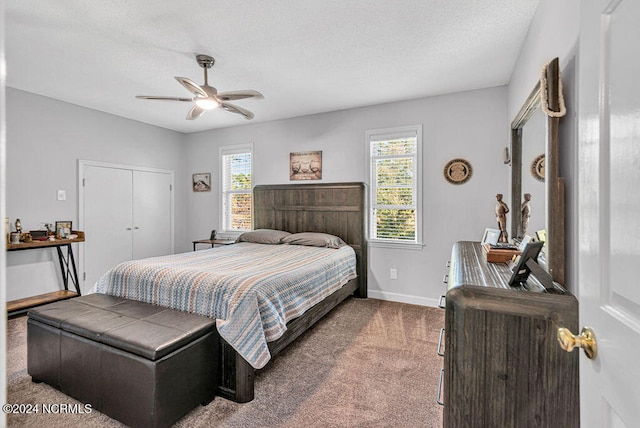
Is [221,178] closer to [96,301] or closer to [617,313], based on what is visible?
[96,301]

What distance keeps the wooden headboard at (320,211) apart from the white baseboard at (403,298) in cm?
15

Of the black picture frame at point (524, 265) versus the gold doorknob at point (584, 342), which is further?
the black picture frame at point (524, 265)

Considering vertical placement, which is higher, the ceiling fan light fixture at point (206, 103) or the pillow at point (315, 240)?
the ceiling fan light fixture at point (206, 103)

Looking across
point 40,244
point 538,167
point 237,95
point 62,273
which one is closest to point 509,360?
point 538,167

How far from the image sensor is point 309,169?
4465 mm

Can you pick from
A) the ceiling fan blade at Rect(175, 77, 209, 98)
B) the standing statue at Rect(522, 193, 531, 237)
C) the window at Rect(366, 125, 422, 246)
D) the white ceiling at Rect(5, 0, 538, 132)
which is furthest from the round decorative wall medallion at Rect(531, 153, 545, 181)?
the ceiling fan blade at Rect(175, 77, 209, 98)

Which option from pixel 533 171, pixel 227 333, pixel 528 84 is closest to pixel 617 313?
pixel 533 171

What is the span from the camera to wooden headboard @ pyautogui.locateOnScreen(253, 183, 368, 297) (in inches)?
160

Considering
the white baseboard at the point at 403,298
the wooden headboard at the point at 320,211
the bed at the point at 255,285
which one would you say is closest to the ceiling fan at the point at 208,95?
the bed at the point at 255,285

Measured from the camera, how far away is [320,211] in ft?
14.2

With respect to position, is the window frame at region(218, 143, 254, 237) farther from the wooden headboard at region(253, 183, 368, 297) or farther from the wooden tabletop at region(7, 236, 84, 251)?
the wooden tabletop at region(7, 236, 84, 251)

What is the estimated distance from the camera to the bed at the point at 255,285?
6.48ft

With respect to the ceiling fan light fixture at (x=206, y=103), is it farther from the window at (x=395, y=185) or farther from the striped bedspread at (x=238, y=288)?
the window at (x=395, y=185)

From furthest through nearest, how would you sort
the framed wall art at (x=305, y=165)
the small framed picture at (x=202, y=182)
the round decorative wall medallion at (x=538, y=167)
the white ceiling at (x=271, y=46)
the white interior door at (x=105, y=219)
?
1. the small framed picture at (x=202, y=182)
2. the framed wall art at (x=305, y=165)
3. the white interior door at (x=105, y=219)
4. the white ceiling at (x=271, y=46)
5. the round decorative wall medallion at (x=538, y=167)
